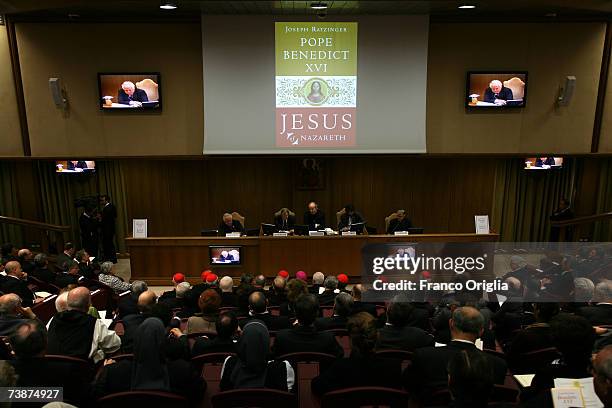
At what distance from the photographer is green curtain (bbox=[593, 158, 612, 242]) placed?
10492 millimetres

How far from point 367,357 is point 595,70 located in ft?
26.4

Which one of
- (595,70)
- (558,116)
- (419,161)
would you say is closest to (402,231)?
(419,161)

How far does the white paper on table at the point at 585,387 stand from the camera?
248 cm

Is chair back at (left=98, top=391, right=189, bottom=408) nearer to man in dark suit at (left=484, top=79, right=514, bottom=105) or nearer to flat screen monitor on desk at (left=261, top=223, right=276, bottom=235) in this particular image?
flat screen monitor on desk at (left=261, top=223, right=276, bottom=235)

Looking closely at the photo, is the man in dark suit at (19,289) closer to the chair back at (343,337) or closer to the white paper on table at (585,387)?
the chair back at (343,337)

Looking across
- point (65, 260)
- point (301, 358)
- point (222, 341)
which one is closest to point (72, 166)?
point (65, 260)

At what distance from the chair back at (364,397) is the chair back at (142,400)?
87cm

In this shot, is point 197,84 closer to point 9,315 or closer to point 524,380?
point 9,315

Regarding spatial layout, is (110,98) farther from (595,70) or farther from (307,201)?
(595,70)

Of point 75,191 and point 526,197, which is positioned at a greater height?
point 75,191

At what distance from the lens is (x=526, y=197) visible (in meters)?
10.9

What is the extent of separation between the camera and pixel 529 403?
251 centimetres

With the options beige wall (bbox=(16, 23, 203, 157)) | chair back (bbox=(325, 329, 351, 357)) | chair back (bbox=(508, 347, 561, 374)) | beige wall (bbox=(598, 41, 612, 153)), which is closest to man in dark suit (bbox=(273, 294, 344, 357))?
chair back (bbox=(325, 329, 351, 357))

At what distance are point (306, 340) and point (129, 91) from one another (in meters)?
6.40
